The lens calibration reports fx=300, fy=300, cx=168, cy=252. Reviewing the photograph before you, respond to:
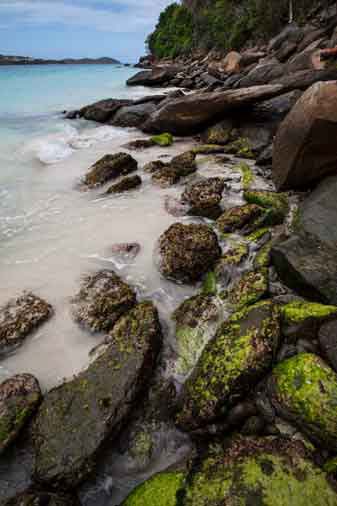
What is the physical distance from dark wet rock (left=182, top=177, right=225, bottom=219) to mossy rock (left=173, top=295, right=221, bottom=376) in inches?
74.3

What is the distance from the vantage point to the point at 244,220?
4398mm

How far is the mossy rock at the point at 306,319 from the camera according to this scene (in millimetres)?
2541

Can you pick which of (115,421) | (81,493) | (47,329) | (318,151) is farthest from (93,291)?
(318,151)

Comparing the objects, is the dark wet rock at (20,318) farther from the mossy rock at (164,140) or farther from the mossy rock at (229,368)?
the mossy rock at (164,140)

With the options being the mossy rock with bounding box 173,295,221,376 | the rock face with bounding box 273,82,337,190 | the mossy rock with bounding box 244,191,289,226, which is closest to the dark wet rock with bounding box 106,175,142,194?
the mossy rock with bounding box 244,191,289,226

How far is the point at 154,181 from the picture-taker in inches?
249

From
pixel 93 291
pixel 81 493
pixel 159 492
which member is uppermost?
pixel 93 291

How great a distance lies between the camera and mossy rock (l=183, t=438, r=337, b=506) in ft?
5.83

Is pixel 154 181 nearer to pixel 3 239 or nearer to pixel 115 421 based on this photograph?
pixel 3 239

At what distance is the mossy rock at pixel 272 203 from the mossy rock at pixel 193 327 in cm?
176

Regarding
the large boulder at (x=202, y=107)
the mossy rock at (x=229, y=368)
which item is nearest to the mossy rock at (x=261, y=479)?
the mossy rock at (x=229, y=368)

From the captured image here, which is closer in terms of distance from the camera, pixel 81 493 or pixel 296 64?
pixel 81 493

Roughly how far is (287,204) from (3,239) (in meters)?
4.53

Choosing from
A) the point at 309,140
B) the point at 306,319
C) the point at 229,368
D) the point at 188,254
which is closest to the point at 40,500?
the point at 229,368
